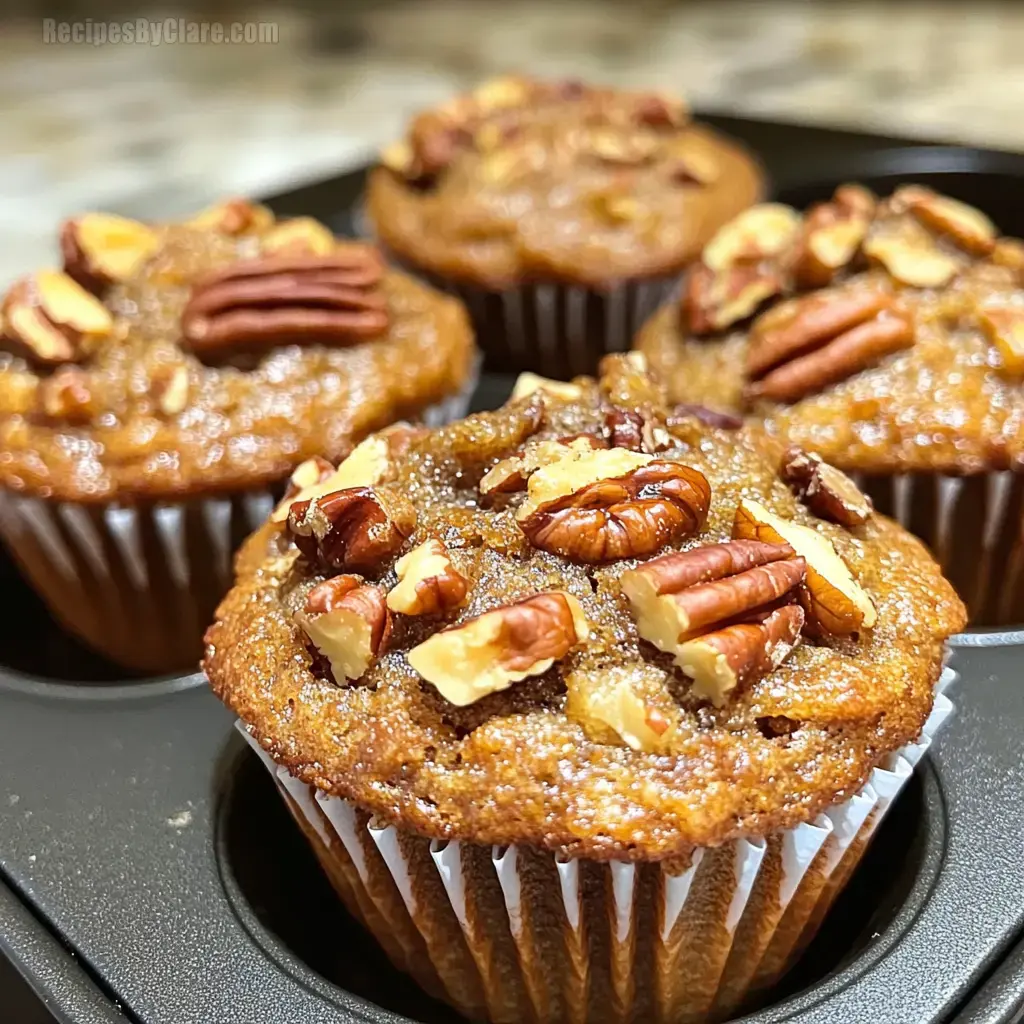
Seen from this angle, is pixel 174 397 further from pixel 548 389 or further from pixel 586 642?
pixel 586 642

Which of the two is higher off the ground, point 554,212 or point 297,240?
point 297,240

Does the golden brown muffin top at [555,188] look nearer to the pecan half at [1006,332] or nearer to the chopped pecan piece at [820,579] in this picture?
the pecan half at [1006,332]

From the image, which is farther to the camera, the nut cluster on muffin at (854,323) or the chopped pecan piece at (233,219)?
the chopped pecan piece at (233,219)

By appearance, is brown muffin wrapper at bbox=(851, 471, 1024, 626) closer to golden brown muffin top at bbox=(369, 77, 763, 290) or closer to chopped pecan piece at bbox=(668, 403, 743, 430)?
chopped pecan piece at bbox=(668, 403, 743, 430)

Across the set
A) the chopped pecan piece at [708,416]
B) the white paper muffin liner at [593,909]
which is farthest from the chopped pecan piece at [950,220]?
the white paper muffin liner at [593,909]

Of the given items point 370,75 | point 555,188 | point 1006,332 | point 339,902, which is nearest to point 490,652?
point 339,902

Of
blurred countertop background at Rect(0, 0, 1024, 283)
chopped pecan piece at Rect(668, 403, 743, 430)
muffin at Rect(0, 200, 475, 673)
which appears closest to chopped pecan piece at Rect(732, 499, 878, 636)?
chopped pecan piece at Rect(668, 403, 743, 430)

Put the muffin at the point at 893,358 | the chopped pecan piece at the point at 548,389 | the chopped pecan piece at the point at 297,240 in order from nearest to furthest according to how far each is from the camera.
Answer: the chopped pecan piece at the point at 548,389
the muffin at the point at 893,358
the chopped pecan piece at the point at 297,240
